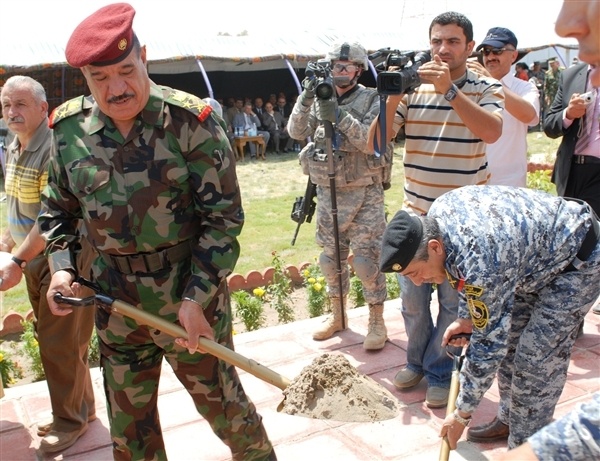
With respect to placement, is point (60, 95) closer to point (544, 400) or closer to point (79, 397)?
point (79, 397)

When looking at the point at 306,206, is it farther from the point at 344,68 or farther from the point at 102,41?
the point at 102,41

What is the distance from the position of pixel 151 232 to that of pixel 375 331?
7.83 ft

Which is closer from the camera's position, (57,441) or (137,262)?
(137,262)

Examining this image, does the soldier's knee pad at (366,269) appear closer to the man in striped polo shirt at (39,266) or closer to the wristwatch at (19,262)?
the man in striped polo shirt at (39,266)

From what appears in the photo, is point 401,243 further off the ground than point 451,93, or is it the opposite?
point 451,93

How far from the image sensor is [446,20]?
3711mm

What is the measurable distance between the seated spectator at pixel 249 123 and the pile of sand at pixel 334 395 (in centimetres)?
1370

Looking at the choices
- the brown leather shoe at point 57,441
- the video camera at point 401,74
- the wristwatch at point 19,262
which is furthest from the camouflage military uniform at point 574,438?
the brown leather shoe at point 57,441

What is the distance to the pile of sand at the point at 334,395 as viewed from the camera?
3014 millimetres

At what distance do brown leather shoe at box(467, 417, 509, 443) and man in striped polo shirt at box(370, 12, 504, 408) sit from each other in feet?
1.11

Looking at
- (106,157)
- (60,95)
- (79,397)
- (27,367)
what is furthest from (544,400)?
(60,95)

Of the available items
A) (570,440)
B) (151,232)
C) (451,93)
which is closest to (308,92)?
(451,93)

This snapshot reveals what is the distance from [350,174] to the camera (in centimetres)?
451

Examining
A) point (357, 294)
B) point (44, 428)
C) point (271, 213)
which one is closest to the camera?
point (44, 428)
